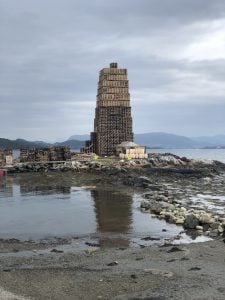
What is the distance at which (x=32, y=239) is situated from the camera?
23.0m

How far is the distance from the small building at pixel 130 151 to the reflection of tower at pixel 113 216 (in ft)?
122

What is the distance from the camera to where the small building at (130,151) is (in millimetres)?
80256

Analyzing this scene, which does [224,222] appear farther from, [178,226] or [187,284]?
[187,284]

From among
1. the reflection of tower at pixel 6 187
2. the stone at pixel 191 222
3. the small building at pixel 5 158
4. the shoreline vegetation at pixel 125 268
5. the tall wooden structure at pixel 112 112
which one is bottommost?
the shoreline vegetation at pixel 125 268

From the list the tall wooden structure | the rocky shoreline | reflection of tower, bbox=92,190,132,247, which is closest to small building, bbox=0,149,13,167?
the rocky shoreline

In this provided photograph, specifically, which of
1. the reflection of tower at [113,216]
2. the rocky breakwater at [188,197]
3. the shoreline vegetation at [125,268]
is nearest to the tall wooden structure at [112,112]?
the rocky breakwater at [188,197]

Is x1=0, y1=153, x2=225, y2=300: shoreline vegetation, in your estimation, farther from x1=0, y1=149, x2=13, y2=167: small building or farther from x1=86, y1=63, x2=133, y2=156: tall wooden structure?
x1=86, y1=63, x2=133, y2=156: tall wooden structure

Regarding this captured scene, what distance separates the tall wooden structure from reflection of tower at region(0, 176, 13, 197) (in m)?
31.2

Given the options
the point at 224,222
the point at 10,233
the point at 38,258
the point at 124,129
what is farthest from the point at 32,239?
the point at 124,129

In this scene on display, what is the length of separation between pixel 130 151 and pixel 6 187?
117ft

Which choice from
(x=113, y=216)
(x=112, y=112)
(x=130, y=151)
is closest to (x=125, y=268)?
(x=113, y=216)

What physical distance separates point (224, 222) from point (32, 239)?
9.70m

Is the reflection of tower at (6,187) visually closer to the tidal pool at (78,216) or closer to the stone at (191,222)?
the tidal pool at (78,216)

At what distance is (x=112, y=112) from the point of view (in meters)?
88.3
